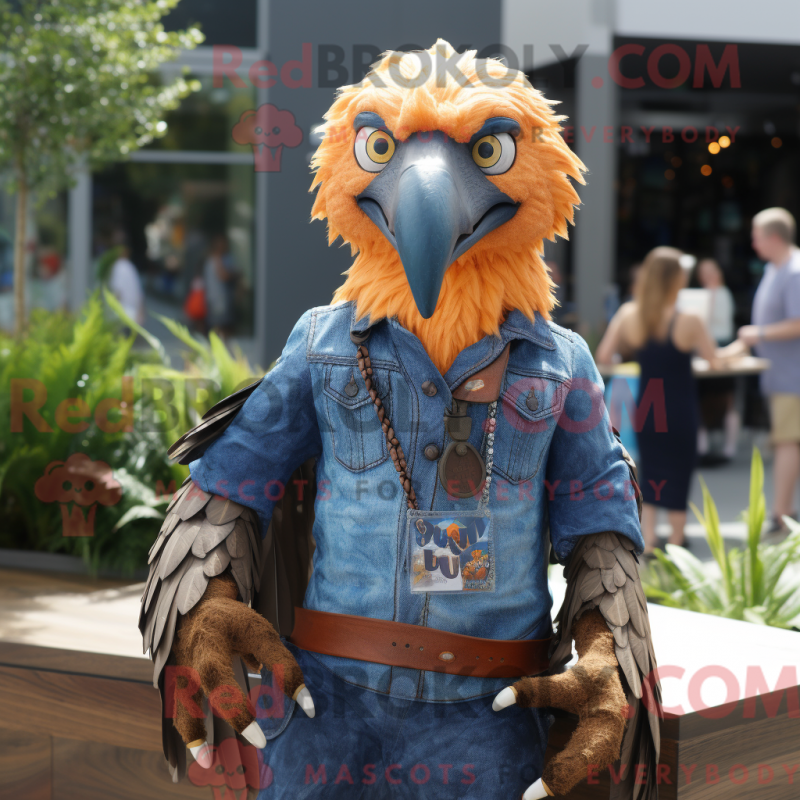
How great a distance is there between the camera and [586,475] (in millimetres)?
1615

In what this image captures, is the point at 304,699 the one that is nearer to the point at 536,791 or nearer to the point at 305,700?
the point at 305,700

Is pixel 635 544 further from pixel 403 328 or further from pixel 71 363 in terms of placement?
pixel 71 363

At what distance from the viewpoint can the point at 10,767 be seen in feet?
7.33

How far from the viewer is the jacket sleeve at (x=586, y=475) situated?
161cm

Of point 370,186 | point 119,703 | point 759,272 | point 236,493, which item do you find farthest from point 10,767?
point 759,272

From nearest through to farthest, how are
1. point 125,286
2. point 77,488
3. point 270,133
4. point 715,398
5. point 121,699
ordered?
1. point 121,699
2. point 77,488
3. point 715,398
4. point 125,286
5. point 270,133

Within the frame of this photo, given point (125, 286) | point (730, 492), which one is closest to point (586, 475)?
point (730, 492)

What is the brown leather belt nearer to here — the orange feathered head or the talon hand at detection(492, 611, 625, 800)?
the talon hand at detection(492, 611, 625, 800)

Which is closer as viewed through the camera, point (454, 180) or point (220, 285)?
point (454, 180)

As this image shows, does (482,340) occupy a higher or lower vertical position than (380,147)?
lower

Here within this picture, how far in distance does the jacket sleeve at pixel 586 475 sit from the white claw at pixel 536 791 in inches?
16.8

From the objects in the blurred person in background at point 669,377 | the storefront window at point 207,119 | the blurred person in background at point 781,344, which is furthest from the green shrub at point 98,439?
the storefront window at point 207,119

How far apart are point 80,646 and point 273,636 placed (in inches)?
37.5

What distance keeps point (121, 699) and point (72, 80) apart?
4433mm
